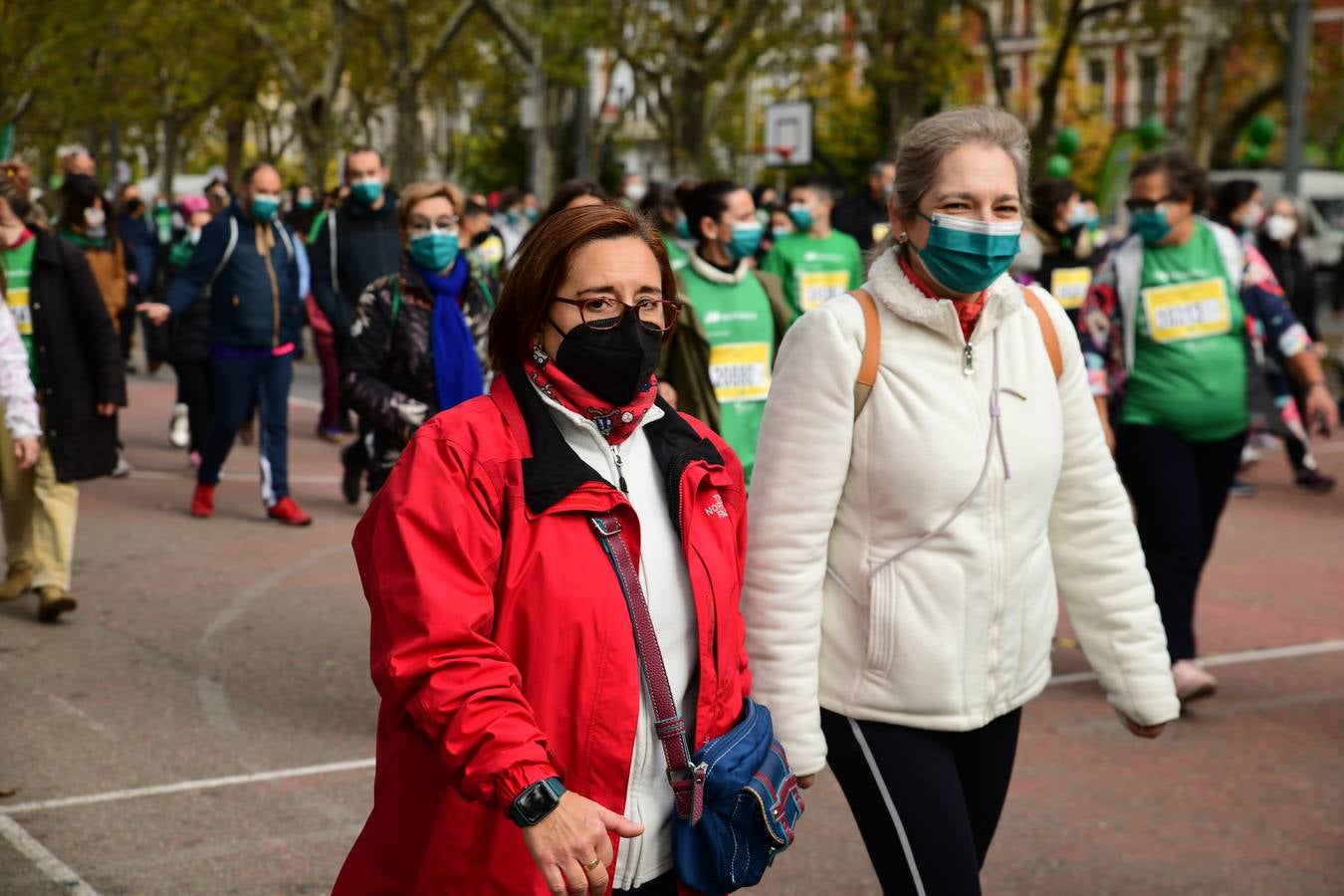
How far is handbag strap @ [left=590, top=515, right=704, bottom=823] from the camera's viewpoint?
2.63 metres

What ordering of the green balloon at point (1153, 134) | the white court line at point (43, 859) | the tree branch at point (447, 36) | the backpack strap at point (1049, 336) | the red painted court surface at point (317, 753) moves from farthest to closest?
the tree branch at point (447, 36)
the green balloon at point (1153, 134)
the red painted court surface at point (317, 753)
the white court line at point (43, 859)
the backpack strap at point (1049, 336)

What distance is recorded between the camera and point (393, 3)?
28922 millimetres

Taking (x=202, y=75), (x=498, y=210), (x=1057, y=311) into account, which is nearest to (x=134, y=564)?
(x=1057, y=311)

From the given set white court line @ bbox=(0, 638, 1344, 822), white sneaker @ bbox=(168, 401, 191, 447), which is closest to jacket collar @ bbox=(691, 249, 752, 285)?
white court line @ bbox=(0, 638, 1344, 822)

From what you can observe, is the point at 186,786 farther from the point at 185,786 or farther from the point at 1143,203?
the point at 1143,203

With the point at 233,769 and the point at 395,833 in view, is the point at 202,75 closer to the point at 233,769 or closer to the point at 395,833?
the point at 233,769

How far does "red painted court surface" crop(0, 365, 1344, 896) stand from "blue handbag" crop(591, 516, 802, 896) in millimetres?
2102

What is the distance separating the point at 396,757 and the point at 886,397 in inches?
42.8

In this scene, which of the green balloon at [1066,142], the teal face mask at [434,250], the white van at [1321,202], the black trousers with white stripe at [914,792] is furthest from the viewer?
the white van at [1321,202]

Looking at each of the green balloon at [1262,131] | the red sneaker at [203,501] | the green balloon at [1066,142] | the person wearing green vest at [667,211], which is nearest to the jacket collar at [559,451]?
the person wearing green vest at [667,211]

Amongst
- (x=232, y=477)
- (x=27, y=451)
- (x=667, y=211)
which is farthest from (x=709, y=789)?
(x=667, y=211)

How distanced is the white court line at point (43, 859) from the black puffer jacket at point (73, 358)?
269cm

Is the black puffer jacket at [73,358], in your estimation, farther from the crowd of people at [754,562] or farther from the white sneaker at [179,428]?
the white sneaker at [179,428]

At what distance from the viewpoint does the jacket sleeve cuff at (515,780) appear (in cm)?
243
